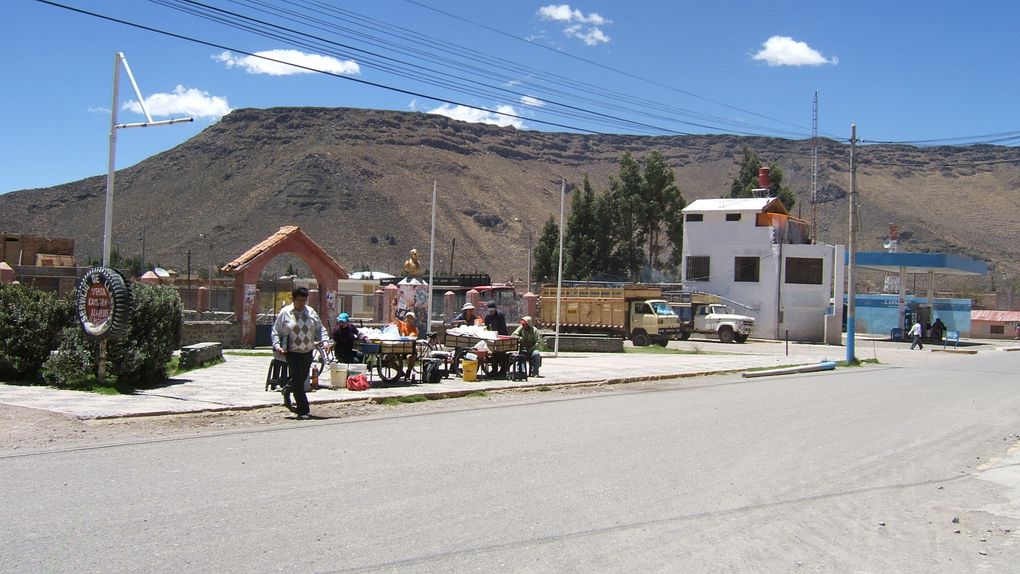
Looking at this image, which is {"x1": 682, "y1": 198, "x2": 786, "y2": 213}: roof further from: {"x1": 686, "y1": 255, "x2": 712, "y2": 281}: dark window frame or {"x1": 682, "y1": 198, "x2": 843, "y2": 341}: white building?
{"x1": 686, "y1": 255, "x2": 712, "y2": 281}: dark window frame

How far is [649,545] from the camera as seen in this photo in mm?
5918

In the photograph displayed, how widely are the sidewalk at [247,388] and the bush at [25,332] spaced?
0.68 meters

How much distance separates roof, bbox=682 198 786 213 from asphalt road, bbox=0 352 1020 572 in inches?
1513

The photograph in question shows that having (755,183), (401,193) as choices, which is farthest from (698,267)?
(401,193)

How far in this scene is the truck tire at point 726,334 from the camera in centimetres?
4338

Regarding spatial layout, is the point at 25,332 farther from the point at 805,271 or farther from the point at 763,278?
the point at 805,271

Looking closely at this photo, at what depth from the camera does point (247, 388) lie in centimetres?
1477

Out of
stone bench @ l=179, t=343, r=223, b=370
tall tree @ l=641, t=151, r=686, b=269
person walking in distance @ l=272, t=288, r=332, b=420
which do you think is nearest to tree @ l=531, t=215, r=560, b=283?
tall tree @ l=641, t=151, r=686, b=269

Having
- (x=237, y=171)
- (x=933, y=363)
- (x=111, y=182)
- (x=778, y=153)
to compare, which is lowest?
(x=933, y=363)

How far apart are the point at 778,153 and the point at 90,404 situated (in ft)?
505

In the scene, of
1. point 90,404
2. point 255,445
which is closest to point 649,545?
point 255,445

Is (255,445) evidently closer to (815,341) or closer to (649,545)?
(649,545)

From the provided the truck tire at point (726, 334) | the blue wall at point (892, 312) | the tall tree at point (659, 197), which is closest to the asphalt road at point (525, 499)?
the truck tire at point (726, 334)

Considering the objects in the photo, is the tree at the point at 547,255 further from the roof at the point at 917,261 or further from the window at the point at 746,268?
the roof at the point at 917,261
